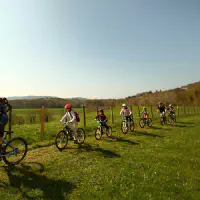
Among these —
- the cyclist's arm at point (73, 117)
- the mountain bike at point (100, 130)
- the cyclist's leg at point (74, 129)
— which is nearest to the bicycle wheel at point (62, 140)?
the cyclist's leg at point (74, 129)

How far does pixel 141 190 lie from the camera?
4309mm

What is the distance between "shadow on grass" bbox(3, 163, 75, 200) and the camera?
13.5ft

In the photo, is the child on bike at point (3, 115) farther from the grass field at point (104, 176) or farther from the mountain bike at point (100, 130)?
the mountain bike at point (100, 130)

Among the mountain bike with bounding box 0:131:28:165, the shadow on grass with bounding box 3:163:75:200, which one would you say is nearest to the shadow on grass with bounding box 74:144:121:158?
the shadow on grass with bounding box 3:163:75:200

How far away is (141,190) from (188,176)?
1967 millimetres

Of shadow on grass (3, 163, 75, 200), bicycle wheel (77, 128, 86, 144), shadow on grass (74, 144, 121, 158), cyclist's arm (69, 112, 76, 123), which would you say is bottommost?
shadow on grass (74, 144, 121, 158)

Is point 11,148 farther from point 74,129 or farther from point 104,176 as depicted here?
point 104,176

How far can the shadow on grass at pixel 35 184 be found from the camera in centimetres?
410

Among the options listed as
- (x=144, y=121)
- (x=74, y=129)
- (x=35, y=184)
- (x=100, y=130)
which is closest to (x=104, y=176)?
(x=35, y=184)

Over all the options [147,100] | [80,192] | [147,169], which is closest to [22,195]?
[80,192]

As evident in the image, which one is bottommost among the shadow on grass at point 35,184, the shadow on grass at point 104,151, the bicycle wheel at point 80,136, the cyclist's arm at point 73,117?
the shadow on grass at point 104,151

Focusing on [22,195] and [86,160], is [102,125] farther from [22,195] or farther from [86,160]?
[22,195]

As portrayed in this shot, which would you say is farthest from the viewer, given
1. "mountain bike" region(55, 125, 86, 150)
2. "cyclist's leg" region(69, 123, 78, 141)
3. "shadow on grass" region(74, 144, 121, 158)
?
"cyclist's leg" region(69, 123, 78, 141)

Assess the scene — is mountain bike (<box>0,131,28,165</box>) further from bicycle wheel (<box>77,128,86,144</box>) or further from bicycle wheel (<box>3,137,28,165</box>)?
bicycle wheel (<box>77,128,86,144</box>)
